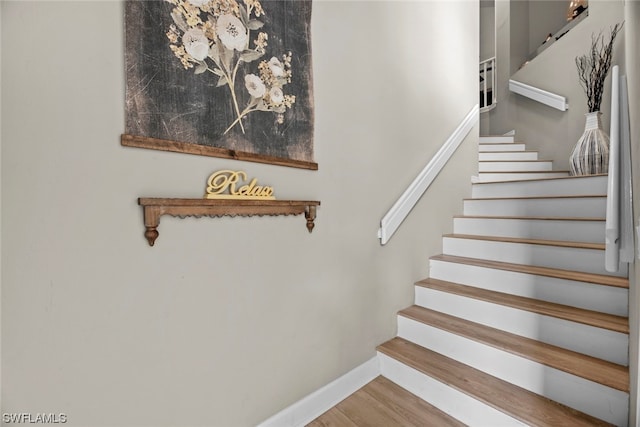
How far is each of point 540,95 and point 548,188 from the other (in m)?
2.06

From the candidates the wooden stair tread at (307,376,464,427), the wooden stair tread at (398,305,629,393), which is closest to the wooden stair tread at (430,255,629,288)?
the wooden stair tread at (398,305,629,393)

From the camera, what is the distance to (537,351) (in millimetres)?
1379

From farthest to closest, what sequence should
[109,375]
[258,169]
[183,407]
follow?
[258,169] < [183,407] < [109,375]

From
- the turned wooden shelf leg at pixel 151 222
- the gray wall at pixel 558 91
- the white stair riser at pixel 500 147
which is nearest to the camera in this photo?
the turned wooden shelf leg at pixel 151 222

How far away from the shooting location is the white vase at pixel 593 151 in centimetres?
246

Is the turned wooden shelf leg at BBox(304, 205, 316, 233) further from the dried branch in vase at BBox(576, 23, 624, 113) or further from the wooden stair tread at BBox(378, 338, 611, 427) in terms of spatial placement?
the dried branch in vase at BBox(576, 23, 624, 113)

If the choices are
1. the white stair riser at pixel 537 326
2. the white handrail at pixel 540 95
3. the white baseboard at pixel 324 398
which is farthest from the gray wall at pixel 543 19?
the white baseboard at pixel 324 398

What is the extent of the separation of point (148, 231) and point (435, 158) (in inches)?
82.1

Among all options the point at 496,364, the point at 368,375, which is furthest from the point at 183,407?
the point at 496,364

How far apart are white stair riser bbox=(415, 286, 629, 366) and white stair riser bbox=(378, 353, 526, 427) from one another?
0.49 meters

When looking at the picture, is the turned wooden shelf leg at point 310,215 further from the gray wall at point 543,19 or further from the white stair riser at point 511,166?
the gray wall at point 543,19

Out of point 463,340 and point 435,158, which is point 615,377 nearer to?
point 463,340

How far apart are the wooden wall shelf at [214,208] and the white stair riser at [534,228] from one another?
5.37 ft

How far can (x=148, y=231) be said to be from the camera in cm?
94
